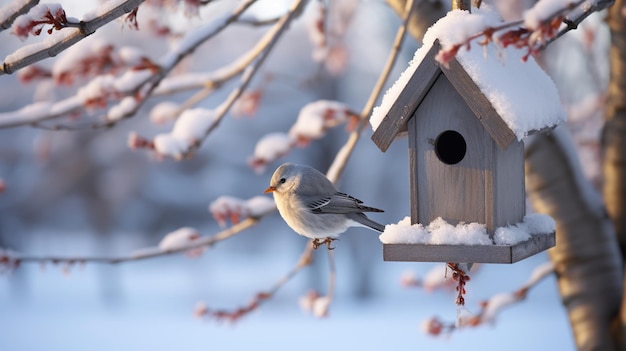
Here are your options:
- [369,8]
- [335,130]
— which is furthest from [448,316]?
[369,8]

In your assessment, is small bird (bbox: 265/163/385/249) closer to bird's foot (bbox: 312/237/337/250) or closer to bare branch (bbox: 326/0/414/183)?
bird's foot (bbox: 312/237/337/250)

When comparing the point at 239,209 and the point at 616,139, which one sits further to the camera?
the point at 616,139

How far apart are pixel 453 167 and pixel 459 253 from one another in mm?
284

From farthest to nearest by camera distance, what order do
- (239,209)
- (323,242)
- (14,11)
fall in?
(239,209)
(323,242)
(14,11)

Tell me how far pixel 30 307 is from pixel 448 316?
6.89 metres

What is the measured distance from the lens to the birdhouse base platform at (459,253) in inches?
80.0

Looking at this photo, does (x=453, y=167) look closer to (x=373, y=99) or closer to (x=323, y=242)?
(x=323, y=242)

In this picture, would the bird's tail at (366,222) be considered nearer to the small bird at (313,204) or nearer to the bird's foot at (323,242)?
the small bird at (313,204)

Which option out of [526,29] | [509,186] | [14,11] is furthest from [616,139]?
[14,11]

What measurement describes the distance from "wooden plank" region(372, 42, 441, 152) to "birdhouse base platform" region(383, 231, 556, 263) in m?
0.30

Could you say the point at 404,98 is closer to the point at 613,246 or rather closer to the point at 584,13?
the point at 584,13

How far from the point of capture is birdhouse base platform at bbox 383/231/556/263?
6.66 ft

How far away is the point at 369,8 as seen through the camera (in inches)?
367

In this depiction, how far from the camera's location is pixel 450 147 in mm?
2338
